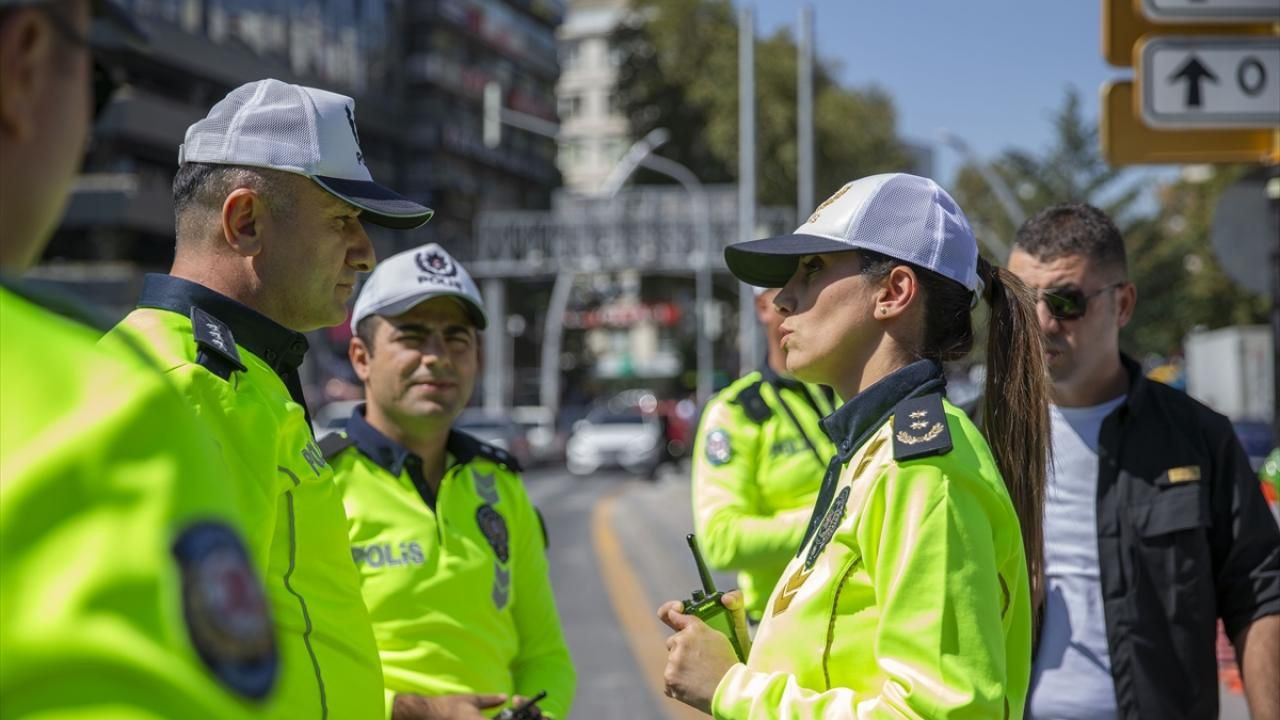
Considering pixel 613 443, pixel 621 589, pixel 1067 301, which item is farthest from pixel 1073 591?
pixel 613 443

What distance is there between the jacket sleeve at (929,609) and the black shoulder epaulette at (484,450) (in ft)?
5.74

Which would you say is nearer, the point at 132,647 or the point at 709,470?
the point at 132,647

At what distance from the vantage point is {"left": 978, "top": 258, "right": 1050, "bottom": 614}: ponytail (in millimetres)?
2643

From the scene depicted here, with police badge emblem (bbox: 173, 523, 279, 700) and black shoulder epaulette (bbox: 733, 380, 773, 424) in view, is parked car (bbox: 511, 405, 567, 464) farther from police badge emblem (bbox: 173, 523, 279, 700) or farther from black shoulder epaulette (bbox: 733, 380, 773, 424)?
police badge emblem (bbox: 173, 523, 279, 700)

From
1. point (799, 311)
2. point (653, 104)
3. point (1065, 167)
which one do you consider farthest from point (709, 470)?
point (653, 104)

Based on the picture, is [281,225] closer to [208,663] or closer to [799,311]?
[799,311]

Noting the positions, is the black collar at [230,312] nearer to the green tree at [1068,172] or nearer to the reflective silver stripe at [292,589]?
the reflective silver stripe at [292,589]

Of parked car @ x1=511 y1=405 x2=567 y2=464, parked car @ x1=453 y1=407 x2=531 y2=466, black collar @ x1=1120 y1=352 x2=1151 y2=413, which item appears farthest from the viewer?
parked car @ x1=511 y1=405 x2=567 y2=464

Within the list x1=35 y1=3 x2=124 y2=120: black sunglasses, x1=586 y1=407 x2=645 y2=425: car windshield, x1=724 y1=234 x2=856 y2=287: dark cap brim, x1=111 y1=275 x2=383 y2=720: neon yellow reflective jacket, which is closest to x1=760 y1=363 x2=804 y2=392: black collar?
x1=724 y1=234 x2=856 y2=287: dark cap brim

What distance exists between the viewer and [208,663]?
38.0 inches

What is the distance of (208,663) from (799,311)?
174 centimetres

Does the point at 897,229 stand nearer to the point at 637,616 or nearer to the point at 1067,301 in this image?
the point at 1067,301

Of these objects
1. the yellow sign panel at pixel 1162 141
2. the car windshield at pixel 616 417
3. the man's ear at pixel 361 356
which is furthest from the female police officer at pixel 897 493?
the car windshield at pixel 616 417

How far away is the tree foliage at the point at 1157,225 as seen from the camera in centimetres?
3691
